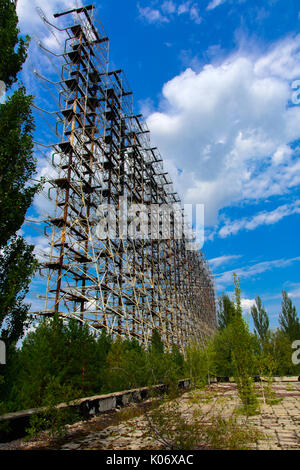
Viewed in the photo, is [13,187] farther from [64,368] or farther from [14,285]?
[64,368]

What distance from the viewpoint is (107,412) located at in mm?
8367

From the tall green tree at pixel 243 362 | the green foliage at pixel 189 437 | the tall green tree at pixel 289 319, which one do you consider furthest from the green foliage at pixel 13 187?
the tall green tree at pixel 289 319

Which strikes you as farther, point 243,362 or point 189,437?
point 243,362

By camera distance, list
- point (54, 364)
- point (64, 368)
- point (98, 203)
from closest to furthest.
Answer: point (54, 364)
point (64, 368)
point (98, 203)

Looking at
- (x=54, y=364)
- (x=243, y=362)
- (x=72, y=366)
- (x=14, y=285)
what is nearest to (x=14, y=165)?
(x=14, y=285)

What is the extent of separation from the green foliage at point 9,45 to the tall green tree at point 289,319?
39.0 meters

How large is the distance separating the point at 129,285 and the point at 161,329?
7.28m

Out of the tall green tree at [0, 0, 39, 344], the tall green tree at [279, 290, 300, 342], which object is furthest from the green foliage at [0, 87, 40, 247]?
the tall green tree at [279, 290, 300, 342]

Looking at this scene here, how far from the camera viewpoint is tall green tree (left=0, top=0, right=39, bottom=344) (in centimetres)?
554

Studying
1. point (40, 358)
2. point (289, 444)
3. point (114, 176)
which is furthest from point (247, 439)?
point (114, 176)

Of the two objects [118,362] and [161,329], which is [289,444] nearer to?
[118,362]

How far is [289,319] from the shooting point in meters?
38.7

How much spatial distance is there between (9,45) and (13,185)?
2931mm

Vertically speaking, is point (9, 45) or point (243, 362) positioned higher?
point (9, 45)
